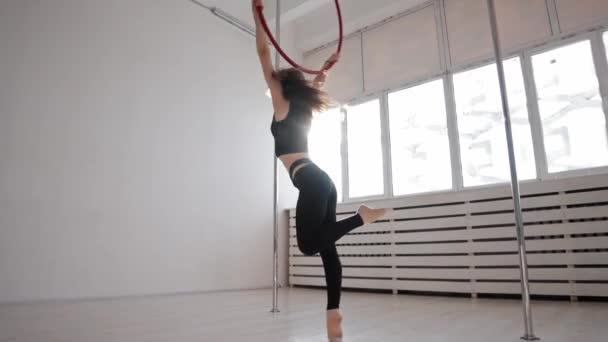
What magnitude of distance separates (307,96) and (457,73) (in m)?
3.31

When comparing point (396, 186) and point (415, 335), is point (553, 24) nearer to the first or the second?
point (396, 186)

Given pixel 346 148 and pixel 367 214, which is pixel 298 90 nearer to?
pixel 367 214

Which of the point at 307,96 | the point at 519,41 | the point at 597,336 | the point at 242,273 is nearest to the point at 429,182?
the point at 519,41

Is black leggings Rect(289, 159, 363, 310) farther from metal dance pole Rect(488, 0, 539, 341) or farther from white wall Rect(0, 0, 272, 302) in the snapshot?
white wall Rect(0, 0, 272, 302)

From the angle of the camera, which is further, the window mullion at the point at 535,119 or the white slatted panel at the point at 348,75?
the white slatted panel at the point at 348,75

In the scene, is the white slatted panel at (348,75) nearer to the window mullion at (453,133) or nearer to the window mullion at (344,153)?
the window mullion at (344,153)

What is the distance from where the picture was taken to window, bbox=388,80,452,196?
4.31m

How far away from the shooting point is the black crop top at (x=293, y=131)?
5.08ft

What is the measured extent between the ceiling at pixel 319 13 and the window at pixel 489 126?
1.26 meters

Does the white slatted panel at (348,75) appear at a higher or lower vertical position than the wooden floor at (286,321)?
higher

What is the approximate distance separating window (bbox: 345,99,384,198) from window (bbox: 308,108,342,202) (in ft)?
0.51

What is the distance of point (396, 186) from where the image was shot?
459 cm

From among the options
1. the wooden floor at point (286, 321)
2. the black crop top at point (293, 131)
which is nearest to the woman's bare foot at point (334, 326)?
the wooden floor at point (286, 321)

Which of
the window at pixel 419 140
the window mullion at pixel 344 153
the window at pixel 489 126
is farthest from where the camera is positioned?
the window mullion at pixel 344 153
